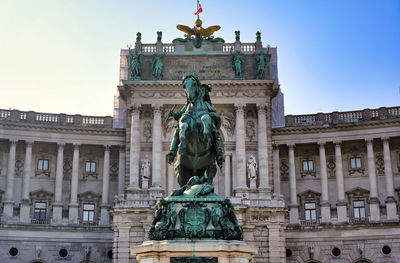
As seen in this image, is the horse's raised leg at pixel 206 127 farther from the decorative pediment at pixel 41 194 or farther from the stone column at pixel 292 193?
the decorative pediment at pixel 41 194

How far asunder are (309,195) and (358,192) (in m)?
4.52

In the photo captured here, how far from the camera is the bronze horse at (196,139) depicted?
59.8ft

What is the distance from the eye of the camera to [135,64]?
58781 millimetres

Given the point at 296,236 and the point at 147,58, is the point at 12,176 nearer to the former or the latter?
the point at 147,58

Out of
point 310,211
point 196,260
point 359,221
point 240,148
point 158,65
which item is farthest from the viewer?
point 310,211

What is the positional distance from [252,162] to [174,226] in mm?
39315

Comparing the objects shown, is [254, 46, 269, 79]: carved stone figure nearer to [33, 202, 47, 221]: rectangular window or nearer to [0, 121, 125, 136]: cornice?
[0, 121, 125, 136]: cornice

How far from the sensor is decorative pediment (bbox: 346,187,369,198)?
59.0 metres

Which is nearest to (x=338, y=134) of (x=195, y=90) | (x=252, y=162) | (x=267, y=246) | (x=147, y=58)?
(x=252, y=162)

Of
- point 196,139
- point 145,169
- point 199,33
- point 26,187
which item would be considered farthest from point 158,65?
point 196,139

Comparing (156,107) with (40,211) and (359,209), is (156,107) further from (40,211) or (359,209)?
(359,209)

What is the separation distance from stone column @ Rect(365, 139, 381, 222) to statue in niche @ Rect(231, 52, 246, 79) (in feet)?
43.4

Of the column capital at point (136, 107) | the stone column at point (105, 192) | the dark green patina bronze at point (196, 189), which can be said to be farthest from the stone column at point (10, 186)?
the dark green patina bronze at point (196, 189)

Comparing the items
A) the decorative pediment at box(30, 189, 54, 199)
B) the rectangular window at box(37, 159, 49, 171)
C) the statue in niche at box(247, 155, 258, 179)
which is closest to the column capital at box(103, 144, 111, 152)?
the rectangular window at box(37, 159, 49, 171)
